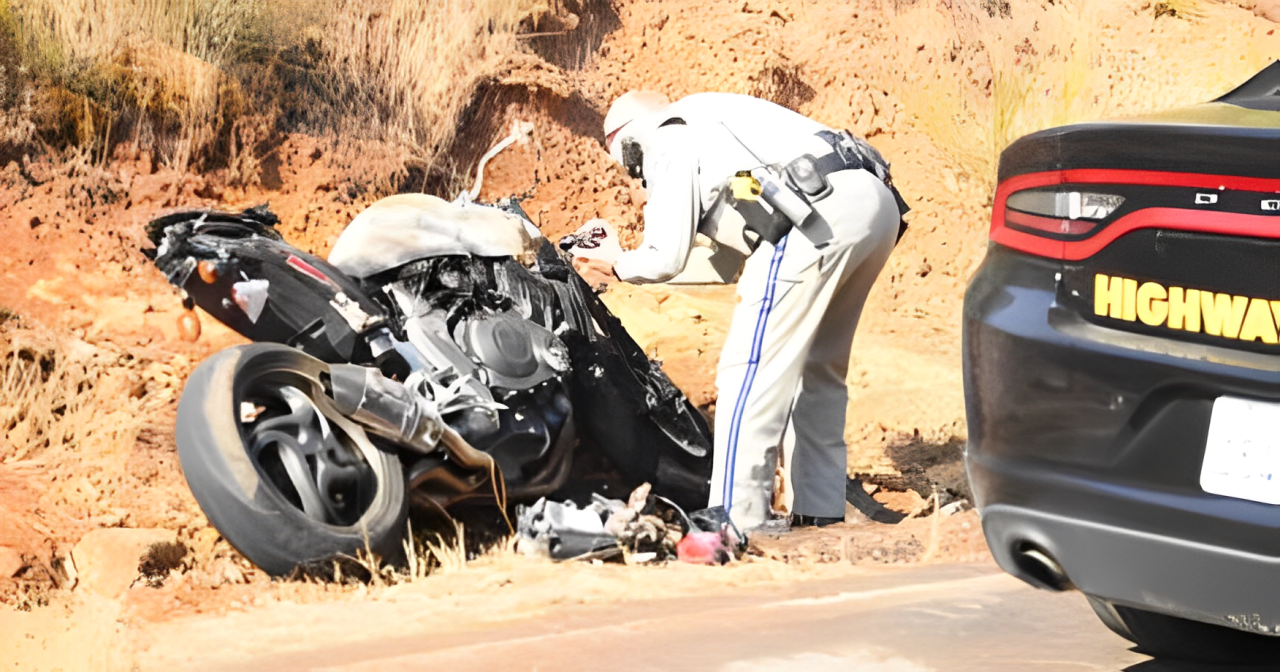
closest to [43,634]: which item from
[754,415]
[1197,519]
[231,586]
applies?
[231,586]

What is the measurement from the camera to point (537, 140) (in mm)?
10016

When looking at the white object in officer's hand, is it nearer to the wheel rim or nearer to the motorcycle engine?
the motorcycle engine

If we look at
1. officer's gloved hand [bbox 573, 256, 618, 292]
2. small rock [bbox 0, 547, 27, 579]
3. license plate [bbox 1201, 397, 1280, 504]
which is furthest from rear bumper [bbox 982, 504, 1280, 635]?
small rock [bbox 0, 547, 27, 579]

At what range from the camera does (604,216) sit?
10.2 m

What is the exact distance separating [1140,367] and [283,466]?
2655 mm

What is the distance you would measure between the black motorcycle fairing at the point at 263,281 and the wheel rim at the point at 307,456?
36cm

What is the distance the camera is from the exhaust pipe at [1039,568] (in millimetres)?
2859

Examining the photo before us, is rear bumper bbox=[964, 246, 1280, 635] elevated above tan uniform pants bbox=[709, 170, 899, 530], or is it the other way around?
rear bumper bbox=[964, 246, 1280, 635]

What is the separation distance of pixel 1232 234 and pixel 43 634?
11.1 ft

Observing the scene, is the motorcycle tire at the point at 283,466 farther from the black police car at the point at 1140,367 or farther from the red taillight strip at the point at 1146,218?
the red taillight strip at the point at 1146,218

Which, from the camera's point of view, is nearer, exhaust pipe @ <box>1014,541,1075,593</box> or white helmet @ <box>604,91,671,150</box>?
exhaust pipe @ <box>1014,541,1075,593</box>

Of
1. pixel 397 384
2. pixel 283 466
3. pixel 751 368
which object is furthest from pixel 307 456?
pixel 751 368

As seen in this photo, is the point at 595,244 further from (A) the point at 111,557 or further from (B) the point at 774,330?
(A) the point at 111,557

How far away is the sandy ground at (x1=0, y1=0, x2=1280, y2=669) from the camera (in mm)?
4652
